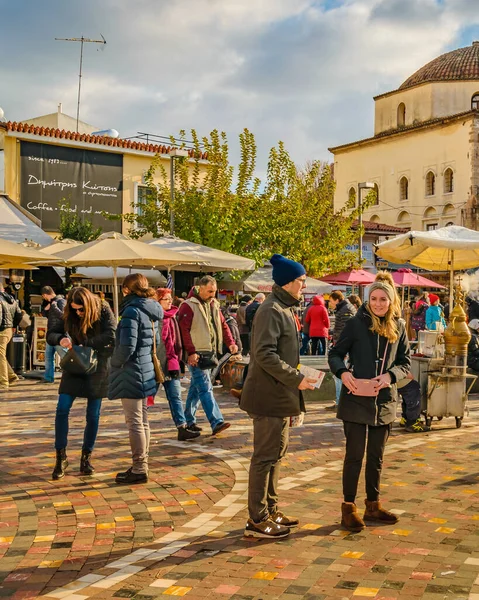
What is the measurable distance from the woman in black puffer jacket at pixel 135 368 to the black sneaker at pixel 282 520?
70.8 inches

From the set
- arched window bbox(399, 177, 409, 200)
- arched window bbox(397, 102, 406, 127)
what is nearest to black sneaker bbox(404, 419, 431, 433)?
arched window bbox(399, 177, 409, 200)

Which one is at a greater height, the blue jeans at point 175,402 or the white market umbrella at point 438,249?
the white market umbrella at point 438,249

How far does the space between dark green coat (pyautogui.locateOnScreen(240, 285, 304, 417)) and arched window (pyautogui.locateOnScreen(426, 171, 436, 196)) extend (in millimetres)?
50760

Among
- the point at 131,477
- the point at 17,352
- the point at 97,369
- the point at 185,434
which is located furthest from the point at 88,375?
the point at 17,352

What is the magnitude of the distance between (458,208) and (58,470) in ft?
157

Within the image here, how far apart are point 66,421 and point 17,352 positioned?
9371mm

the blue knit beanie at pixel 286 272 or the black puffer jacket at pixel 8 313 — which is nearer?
the blue knit beanie at pixel 286 272

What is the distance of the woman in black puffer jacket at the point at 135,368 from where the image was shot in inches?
282

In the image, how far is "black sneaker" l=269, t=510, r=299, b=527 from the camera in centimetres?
576

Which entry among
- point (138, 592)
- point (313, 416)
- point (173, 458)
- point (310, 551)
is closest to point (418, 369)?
point (313, 416)

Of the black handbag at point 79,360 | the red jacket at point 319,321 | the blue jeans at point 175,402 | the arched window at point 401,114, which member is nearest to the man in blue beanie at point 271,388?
the black handbag at point 79,360

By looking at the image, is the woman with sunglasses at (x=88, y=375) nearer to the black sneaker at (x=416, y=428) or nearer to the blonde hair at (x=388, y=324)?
the blonde hair at (x=388, y=324)

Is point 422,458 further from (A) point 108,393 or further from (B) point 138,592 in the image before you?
(B) point 138,592

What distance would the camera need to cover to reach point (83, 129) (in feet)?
129
